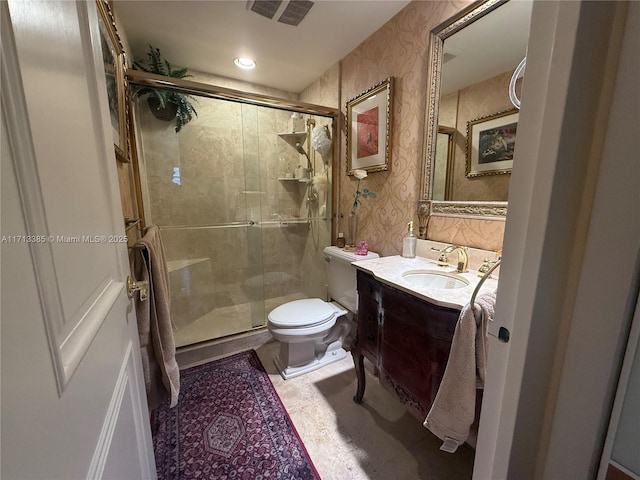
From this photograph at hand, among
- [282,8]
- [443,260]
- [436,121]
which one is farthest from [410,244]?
[282,8]

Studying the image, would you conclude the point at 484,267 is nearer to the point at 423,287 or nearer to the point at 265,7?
the point at 423,287

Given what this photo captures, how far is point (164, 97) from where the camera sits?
1.88 meters

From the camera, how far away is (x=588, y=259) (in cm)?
47

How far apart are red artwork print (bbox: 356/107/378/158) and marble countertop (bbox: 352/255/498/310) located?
844 millimetres

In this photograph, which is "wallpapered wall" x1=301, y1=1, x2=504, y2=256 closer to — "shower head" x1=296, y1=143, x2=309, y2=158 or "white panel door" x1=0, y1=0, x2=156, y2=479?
"shower head" x1=296, y1=143, x2=309, y2=158

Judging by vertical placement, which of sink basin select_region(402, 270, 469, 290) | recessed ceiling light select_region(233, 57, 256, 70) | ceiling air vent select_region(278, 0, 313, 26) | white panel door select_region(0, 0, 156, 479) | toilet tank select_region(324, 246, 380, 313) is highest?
recessed ceiling light select_region(233, 57, 256, 70)

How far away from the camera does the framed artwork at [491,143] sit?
1.14m

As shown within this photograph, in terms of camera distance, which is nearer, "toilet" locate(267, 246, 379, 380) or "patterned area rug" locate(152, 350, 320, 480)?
"patterned area rug" locate(152, 350, 320, 480)

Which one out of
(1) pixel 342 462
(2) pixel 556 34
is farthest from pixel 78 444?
(1) pixel 342 462

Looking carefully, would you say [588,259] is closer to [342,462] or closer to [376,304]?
[376,304]

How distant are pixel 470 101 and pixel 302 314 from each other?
1556 millimetres

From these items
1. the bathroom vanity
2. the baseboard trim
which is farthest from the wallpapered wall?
the baseboard trim

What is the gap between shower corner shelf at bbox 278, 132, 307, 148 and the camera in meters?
2.51

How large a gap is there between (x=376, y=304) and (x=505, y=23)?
4.56 ft
